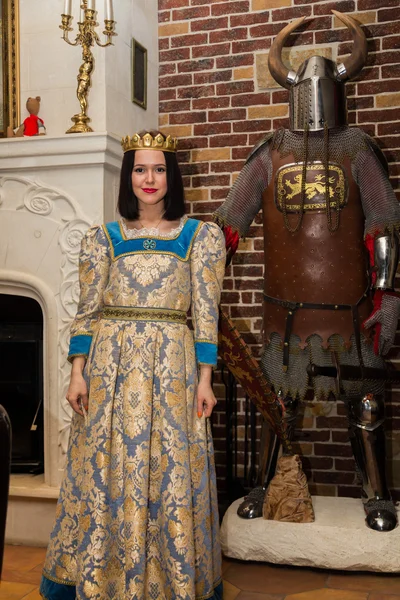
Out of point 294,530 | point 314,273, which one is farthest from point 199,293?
point 294,530

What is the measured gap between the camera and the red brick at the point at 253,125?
139 inches

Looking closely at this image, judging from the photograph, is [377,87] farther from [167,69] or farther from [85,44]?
[85,44]

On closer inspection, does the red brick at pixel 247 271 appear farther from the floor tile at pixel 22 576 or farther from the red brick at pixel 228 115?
the floor tile at pixel 22 576

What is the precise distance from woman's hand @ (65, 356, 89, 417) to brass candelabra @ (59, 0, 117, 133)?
1137 mm

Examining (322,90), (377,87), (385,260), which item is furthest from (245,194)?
(377,87)

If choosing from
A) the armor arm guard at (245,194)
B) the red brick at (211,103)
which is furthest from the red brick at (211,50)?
the armor arm guard at (245,194)

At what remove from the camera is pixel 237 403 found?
356 centimetres

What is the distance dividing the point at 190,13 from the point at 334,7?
70 centimetres

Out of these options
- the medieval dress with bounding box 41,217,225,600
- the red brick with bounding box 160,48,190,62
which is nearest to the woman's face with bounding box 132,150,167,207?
the medieval dress with bounding box 41,217,225,600

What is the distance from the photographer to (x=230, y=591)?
8.22 feet

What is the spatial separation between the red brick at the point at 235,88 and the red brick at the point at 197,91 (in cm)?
4

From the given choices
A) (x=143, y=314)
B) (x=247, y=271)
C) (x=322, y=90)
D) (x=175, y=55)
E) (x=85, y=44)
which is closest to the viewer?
(x=143, y=314)

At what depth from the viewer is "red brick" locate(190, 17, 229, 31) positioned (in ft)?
11.7

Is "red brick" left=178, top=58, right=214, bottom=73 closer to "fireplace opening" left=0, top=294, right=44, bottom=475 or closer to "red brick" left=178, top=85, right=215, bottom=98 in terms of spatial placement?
"red brick" left=178, top=85, right=215, bottom=98
